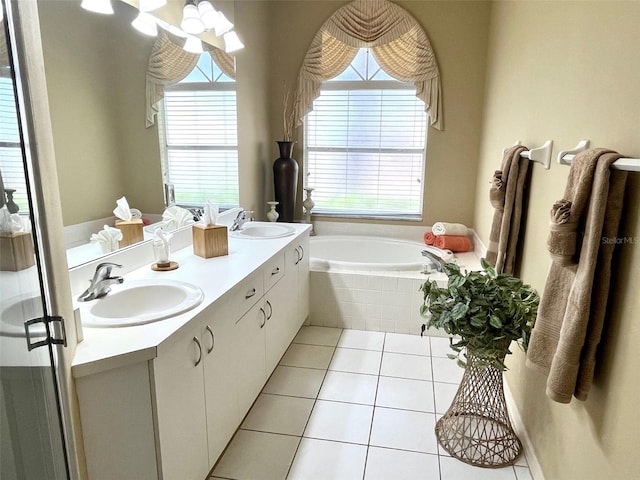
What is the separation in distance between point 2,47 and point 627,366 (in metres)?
1.68

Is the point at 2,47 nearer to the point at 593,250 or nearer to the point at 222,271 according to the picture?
the point at 222,271

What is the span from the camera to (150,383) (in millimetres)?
1280

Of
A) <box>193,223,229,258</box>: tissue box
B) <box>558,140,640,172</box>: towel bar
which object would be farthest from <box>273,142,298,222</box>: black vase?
<box>558,140,640,172</box>: towel bar

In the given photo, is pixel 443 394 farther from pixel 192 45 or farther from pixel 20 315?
pixel 192 45

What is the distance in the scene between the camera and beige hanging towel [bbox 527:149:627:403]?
1.20 meters

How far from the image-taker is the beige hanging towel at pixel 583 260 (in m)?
1.20

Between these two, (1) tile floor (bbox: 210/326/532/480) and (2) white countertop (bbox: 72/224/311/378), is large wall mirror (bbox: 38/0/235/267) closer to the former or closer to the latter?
(2) white countertop (bbox: 72/224/311/378)

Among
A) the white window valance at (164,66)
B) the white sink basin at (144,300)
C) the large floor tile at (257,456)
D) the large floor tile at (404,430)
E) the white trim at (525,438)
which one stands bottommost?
the large floor tile at (257,456)

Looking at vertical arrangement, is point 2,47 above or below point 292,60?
below

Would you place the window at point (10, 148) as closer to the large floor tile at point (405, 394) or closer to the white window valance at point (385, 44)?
the large floor tile at point (405, 394)

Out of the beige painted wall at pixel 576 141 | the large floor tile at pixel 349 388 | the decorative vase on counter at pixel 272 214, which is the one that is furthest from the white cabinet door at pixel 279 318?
the beige painted wall at pixel 576 141

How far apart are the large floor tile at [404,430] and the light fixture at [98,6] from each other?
225cm

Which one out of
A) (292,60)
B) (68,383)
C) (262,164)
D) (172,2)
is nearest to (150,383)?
(68,383)

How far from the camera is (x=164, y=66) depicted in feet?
7.57
